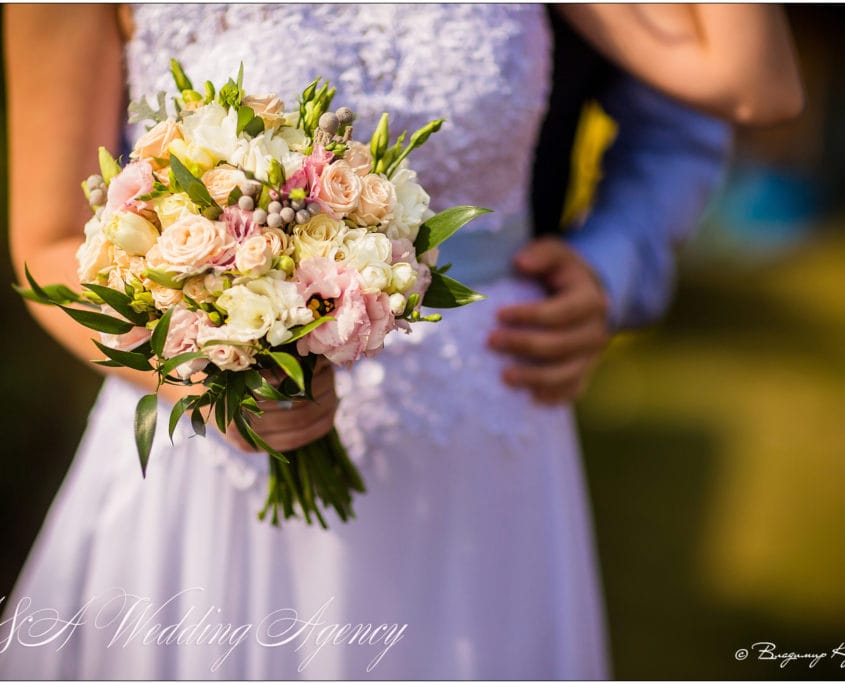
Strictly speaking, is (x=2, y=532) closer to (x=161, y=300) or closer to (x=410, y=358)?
(x=410, y=358)

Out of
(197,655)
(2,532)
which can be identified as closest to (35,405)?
(2,532)

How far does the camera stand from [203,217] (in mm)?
814

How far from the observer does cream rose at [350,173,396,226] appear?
857 millimetres

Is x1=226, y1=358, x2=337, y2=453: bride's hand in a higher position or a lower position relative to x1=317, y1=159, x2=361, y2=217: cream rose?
lower

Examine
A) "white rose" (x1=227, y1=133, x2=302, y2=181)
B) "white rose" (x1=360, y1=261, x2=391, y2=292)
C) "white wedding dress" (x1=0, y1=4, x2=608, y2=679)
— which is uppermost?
"white rose" (x1=227, y1=133, x2=302, y2=181)

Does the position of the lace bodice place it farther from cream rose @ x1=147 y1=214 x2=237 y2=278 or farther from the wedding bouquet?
cream rose @ x1=147 y1=214 x2=237 y2=278

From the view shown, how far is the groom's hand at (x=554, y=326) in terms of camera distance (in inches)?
54.1

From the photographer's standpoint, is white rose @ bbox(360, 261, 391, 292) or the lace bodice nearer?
white rose @ bbox(360, 261, 391, 292)

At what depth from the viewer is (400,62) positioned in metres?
1.21

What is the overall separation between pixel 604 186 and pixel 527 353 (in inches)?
21.5

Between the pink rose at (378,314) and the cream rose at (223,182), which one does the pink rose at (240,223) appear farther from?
the pink rose at (378,314)

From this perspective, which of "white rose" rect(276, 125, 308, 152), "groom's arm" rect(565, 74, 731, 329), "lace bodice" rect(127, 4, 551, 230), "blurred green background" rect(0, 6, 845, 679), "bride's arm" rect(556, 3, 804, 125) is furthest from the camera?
"blurred green background" rect(0, 6, 845, 679)

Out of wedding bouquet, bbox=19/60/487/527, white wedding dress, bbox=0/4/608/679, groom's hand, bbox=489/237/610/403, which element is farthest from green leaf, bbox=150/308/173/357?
groom's hand, bbox=489/237/610/403

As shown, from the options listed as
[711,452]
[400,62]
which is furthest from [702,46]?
[711,452]
